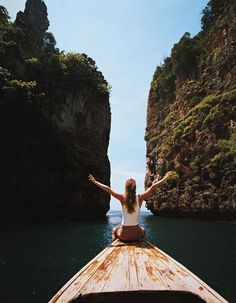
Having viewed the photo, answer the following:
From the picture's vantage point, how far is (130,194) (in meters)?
7.67

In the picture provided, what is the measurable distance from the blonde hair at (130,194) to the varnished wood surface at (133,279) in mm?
1079

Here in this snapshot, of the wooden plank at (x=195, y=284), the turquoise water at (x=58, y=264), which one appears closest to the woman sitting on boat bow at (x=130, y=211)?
the wooden plank at (x=195, y=284)

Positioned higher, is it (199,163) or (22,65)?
(22,65)

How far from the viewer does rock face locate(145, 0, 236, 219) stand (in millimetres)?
48875

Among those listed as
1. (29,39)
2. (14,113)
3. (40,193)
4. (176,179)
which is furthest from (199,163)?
(29,39)

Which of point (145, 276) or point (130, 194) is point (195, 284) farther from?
point (130, 194)

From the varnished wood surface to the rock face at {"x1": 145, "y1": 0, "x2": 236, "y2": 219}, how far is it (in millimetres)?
39940

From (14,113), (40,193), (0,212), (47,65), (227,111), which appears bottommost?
(0,212)

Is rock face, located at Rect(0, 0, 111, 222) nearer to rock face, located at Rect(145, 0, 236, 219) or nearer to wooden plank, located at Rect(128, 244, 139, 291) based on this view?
rock face, located at Rect(145, 0, 236, 219)

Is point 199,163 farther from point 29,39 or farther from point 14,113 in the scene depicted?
point 29,39

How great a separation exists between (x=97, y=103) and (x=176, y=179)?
18470 millimetres

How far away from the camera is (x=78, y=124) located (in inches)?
2042

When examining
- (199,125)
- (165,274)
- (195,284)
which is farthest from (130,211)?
(199,125)

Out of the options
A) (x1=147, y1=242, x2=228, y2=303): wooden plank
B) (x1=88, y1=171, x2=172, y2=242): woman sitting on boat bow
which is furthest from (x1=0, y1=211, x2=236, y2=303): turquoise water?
(x1=147, y1=242, x2=228, y2=303): wooden plank
